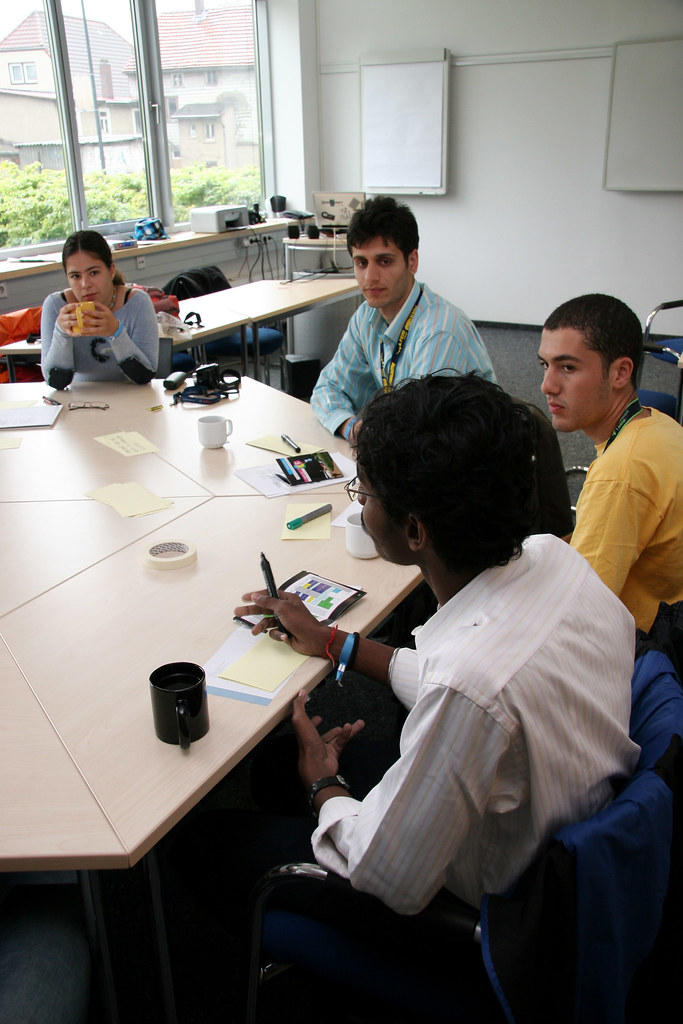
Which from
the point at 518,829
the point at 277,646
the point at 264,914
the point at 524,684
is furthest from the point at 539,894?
the point at 277,646

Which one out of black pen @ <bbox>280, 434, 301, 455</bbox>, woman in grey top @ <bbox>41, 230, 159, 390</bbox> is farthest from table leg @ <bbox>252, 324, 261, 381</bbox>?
black pen @ <bbox>280, 434, 301, 455</bbox>

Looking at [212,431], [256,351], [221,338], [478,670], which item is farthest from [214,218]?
[478,670]

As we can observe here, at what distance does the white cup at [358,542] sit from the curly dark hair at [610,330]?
0.67 metres

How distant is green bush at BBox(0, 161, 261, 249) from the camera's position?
502 centimetres

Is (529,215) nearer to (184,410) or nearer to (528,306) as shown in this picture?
(528,306)

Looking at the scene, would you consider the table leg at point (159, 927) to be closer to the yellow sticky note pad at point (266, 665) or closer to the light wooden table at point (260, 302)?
the yellow sticky note pad at point (266, 665)

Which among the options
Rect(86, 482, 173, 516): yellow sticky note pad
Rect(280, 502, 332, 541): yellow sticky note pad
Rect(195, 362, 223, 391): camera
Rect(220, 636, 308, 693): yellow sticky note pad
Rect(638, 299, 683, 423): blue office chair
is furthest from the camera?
Rect(638, 299, 683, 423): blue office chair

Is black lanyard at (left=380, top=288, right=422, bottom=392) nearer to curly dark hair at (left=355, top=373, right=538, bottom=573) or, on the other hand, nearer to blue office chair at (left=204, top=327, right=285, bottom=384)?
curly dark hair at (left=355, top=373, right=538, bottom=573)

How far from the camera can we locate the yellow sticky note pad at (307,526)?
182cm

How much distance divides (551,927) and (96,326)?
2.77 m

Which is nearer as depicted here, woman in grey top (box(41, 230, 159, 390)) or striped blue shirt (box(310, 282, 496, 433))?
striped blue shirt (box(310, 282, 496, 433))

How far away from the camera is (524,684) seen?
83 cm

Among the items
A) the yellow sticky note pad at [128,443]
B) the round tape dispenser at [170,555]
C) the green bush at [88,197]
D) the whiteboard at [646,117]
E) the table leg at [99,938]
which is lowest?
the table leg at [99,938]

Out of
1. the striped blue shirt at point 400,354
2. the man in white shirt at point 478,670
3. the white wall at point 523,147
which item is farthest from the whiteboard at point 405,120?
the man in white shirt at point 478,670
